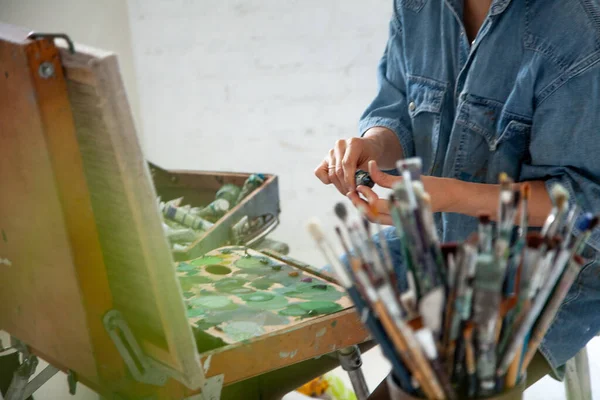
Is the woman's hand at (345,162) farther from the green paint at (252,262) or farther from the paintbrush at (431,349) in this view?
the paintbrush at (431,349)

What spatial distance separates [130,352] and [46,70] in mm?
311

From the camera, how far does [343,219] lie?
0.52 meters

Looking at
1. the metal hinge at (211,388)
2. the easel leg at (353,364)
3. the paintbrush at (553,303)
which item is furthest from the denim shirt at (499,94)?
the metal hinge at (211,388)

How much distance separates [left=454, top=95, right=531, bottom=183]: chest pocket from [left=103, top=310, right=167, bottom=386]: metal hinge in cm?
55

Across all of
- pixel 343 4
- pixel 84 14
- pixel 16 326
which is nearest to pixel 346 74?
pixel 343 4

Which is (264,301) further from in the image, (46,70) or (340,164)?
(46,70)

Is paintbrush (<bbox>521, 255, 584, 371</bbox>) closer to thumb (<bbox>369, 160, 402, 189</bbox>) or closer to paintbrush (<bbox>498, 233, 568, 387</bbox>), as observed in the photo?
paintbrush (<bbox>498, 233, 568, 387</bbox>)

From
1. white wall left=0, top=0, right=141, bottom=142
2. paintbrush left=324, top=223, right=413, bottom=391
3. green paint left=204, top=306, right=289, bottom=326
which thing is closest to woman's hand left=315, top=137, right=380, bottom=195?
green paint left=204, top=306, right=289, bottom=326

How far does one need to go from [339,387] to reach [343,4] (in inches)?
44.2

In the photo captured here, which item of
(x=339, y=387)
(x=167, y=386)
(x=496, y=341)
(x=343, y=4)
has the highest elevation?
(x=343, y=4)

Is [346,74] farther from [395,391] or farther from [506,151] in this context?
[395,391]

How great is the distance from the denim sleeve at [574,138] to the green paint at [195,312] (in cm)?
48

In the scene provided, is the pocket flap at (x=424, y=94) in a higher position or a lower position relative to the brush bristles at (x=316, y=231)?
higher

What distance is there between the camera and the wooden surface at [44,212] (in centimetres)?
63
